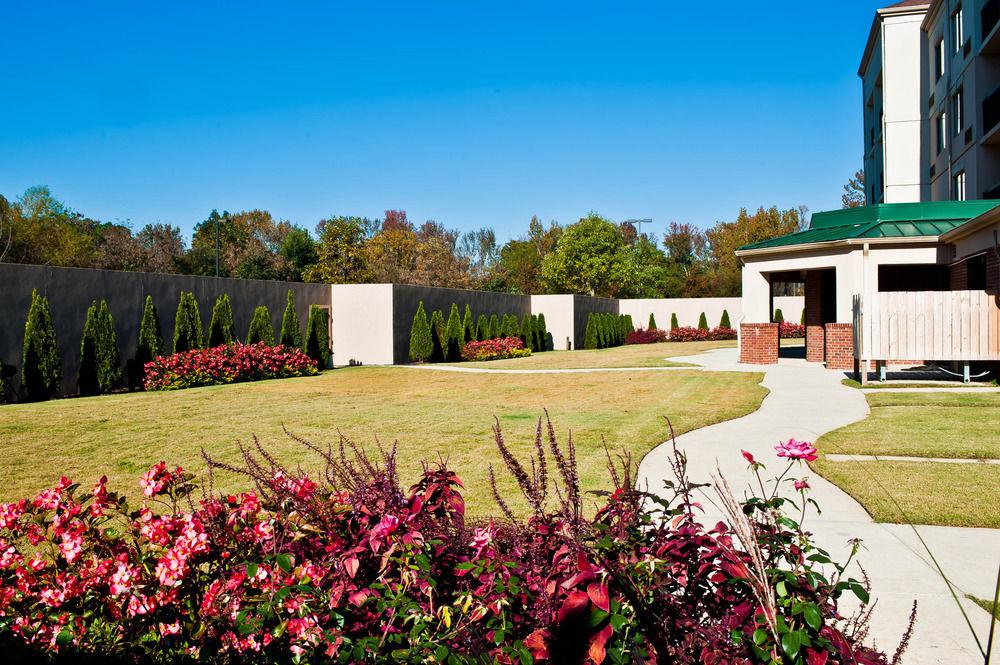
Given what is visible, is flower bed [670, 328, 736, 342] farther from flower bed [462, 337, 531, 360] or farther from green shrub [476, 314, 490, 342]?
green shrub [476, 314, 490, 342]

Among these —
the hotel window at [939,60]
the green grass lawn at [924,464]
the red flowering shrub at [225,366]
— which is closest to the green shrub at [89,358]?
the red flowering shrub at [225,366]

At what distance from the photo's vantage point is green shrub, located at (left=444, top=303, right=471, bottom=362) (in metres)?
22.3

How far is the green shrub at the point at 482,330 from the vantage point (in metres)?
23.9

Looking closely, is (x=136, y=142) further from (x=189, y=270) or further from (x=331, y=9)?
(x=331, y=9)

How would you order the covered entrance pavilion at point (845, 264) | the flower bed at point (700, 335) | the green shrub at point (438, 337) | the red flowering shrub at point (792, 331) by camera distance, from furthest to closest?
1. the flower bed at point (700, 335)
2. the red flowering shrub at point (792, 331)
3. the green shrub at point (438, 337)
4. the covered entrance pavilion at point (845, 264)

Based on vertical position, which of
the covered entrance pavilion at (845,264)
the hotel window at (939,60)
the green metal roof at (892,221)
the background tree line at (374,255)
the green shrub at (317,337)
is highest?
the hotel window at (939,60)

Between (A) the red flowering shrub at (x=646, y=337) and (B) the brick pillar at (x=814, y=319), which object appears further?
(A) the red flowering shrub at (x=646, y=337)

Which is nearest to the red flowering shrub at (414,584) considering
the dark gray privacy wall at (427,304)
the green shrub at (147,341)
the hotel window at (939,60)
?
the green shrub at (147,341)

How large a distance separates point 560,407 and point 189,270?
41941mm

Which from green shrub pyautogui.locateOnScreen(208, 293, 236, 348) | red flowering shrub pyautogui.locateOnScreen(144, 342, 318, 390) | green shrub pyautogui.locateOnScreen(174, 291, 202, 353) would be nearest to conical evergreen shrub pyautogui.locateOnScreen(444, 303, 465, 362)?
red flowering shrub pyautogui.locateOnScreen(144, 342, 318, 390)

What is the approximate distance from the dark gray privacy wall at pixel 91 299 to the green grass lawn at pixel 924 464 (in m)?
12.4

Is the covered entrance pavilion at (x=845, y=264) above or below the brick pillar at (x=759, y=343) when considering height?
above

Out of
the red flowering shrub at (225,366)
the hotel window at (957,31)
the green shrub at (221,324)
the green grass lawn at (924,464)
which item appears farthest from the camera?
the hotel window at (957,31)

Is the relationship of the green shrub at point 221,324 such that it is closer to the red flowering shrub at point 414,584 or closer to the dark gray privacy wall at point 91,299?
the dark gray privacy wall at point 91,299
